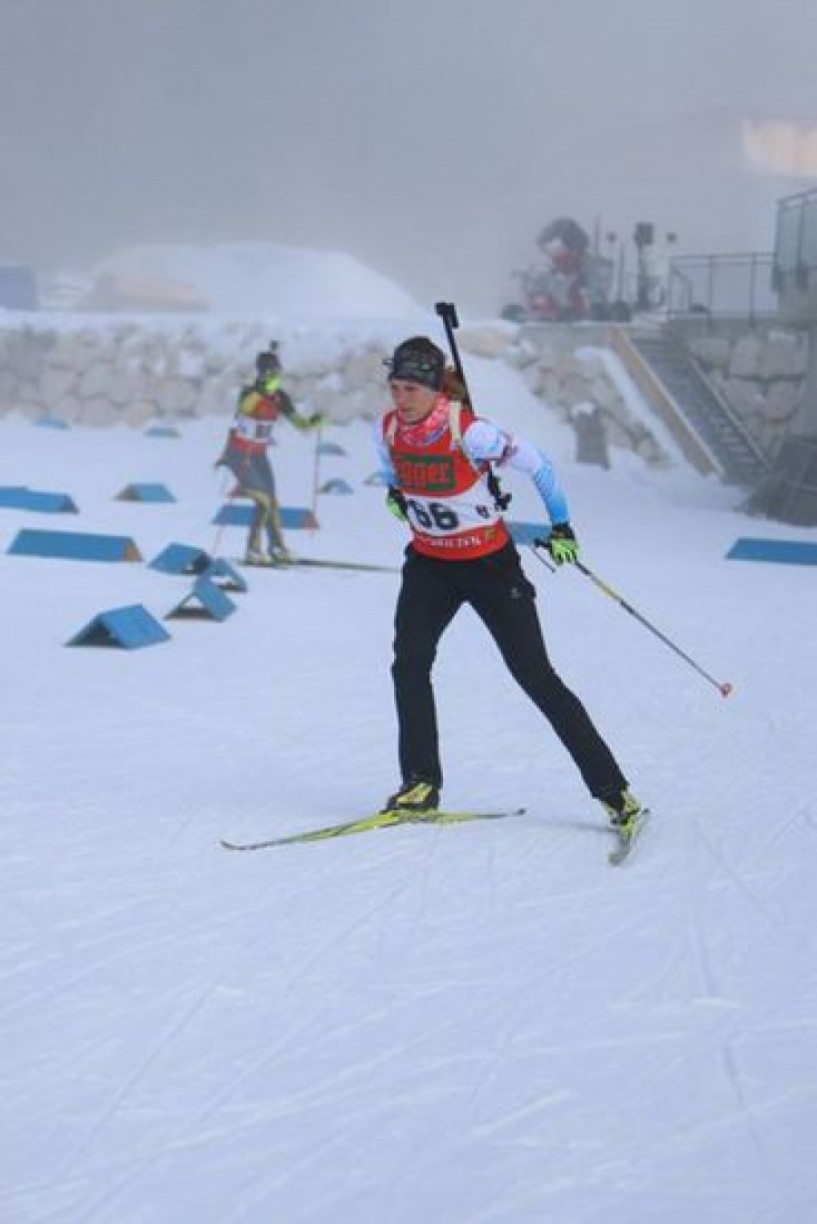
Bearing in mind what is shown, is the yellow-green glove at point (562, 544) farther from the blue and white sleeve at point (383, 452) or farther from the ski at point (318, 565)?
the ski at point (318, 565)

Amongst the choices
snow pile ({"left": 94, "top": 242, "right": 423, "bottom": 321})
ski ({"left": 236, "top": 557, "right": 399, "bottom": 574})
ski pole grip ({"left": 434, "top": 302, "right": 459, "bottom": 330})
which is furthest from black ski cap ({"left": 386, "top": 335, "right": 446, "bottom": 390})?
snow pile ({"left": 94, "top": 242, "right": 423, "bottom": 321})

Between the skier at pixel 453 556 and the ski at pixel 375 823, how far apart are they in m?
0.04

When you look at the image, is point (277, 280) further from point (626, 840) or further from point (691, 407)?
point (626, 840)

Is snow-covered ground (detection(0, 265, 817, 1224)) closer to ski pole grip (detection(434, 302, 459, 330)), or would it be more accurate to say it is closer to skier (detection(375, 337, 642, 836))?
skier (detection(375, 337, 642, 836))

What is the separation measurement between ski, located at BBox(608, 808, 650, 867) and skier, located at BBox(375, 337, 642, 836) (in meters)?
0.02

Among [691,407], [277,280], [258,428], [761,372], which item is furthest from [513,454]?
[277,280]

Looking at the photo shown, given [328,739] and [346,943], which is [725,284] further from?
[346,943]

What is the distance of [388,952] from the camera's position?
4117 millimetres

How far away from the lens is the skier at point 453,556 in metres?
4.99

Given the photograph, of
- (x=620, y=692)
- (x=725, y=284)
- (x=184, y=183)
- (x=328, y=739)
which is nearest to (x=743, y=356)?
(x=725, y=284)

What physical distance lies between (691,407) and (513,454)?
58.8 feet

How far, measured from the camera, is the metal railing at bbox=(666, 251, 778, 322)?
2216 cm

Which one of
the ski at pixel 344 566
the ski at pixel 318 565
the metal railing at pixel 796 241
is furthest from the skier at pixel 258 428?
the metal railing at pixel 796 241

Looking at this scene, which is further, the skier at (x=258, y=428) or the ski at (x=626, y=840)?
the skier at (x=258, y=428)
